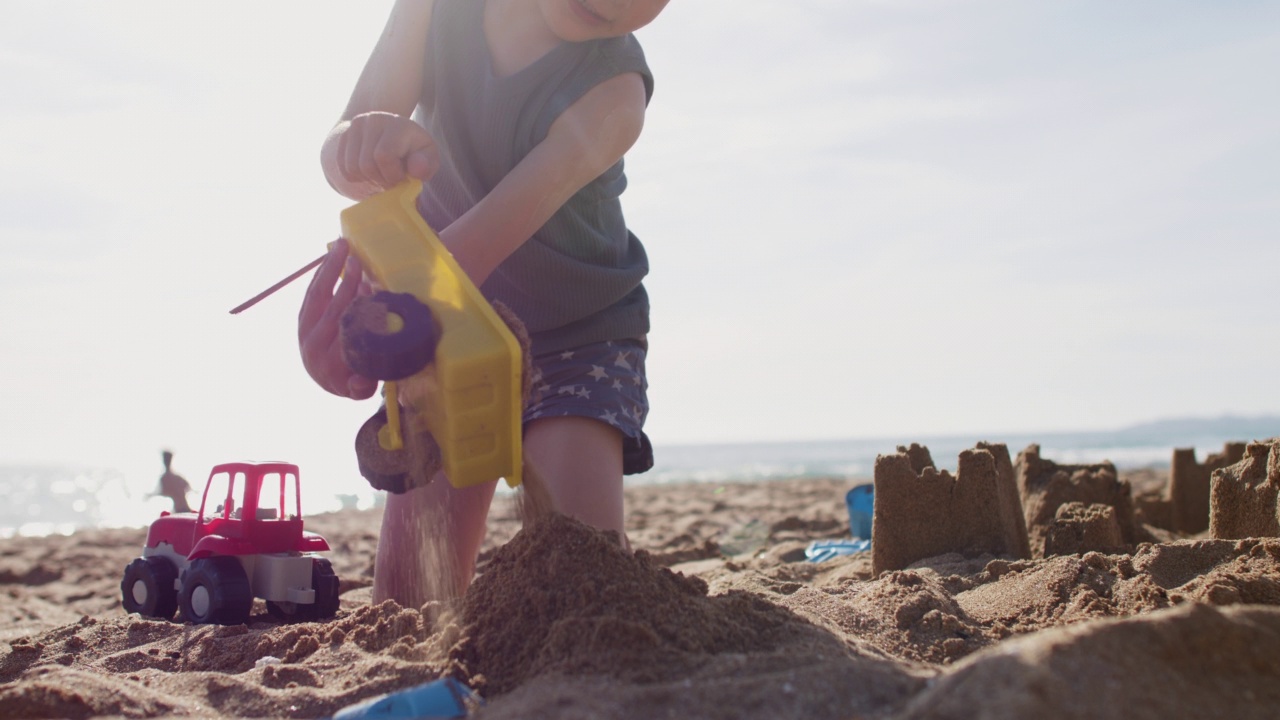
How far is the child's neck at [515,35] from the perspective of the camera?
2.61 metres

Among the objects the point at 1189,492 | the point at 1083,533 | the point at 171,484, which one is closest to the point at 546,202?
the point at 1083,533

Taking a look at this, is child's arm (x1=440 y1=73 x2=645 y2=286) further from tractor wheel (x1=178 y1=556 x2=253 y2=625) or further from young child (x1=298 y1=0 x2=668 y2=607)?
tractor wheel (x1=178 y1=556 x2=253 y2=625)

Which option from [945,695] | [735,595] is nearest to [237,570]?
[735,595]

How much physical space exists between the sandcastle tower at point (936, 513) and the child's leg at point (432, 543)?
A: 50.1 inches

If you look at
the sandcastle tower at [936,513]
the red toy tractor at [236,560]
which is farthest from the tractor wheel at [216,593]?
the sandcastle tower at [936,513]

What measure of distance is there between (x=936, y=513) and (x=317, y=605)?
194 cm

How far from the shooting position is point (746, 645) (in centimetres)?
177

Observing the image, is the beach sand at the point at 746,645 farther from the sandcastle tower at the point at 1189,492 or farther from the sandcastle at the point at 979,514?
the sandcastle tower at the point at 1189,492

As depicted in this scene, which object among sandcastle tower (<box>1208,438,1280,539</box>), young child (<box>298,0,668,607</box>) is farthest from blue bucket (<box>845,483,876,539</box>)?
young child (<box>298,0,668,607</box>)

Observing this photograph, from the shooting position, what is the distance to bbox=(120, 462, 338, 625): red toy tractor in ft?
9.02

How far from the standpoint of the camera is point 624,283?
279cm

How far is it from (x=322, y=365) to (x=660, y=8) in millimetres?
1236

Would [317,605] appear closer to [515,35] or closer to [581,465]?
[581,465]

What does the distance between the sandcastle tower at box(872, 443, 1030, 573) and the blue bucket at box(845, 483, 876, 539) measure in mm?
1477
